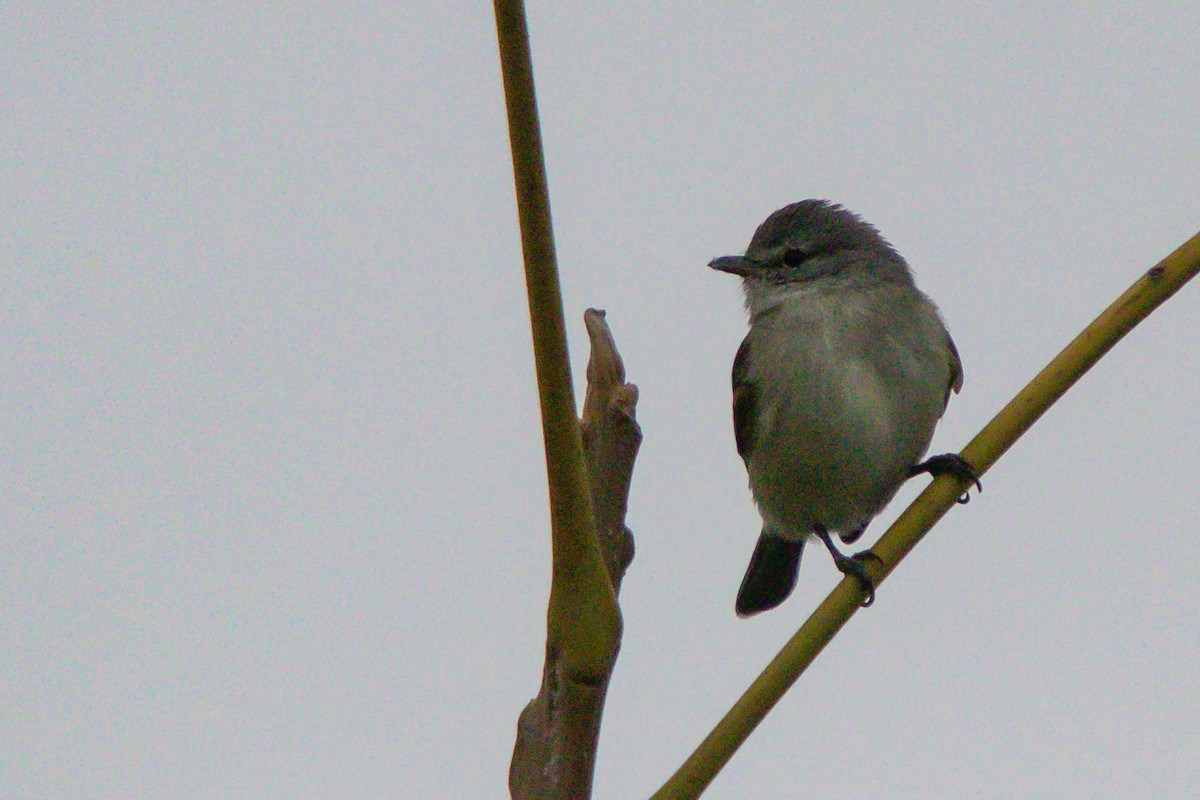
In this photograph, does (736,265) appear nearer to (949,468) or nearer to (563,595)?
(949,468)

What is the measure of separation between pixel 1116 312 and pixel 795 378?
2.92 meters

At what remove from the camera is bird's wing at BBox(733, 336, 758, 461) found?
5.80 meters

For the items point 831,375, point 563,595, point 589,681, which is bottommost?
point 589,681

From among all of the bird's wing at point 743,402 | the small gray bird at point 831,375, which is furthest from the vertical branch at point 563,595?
the bird's wing at point 743,402

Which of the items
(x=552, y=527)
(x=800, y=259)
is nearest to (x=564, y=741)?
(x=552, y=527)

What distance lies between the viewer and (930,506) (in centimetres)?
287

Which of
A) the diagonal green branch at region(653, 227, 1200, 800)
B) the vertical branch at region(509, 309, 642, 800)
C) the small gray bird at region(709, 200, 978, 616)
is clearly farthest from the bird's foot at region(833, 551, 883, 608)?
the small gray bird at region(709, 200, 978, 616)

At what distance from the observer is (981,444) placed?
8.99 feet

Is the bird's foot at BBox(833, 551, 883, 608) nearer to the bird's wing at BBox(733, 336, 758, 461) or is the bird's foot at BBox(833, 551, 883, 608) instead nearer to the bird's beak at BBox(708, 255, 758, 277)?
the bird's wing at BBox(733, 336, 758, 461)

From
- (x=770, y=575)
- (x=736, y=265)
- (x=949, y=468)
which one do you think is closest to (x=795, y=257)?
(x=736, y=265)

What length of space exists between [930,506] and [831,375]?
2456 mm

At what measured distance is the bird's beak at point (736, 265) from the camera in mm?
6309

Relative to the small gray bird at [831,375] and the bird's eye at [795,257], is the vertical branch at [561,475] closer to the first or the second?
the small gray bird at [831,375]

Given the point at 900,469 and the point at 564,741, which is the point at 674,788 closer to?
the point at 564,741
